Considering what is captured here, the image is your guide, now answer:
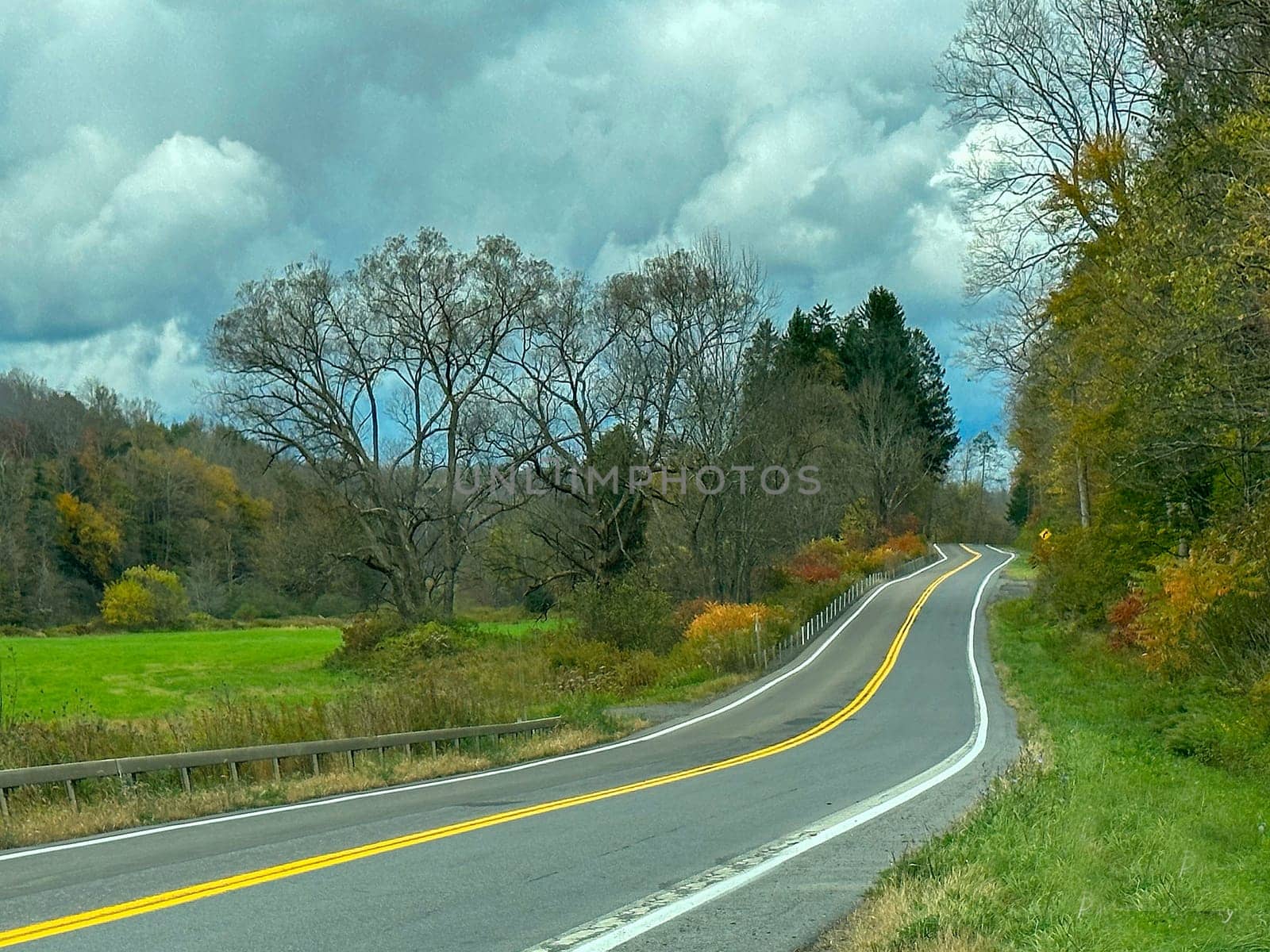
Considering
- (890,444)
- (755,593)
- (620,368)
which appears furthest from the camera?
(890,444)

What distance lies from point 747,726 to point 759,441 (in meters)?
29.0

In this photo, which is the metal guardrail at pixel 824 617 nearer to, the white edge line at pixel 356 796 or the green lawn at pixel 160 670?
the white edge line at pixel 356 796

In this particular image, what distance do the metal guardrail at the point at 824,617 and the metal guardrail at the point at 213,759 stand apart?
73.9 ft

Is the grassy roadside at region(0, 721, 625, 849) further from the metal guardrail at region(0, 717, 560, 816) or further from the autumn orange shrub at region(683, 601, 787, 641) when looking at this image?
the autumn orange shrub at region(683, 601, 787, 641)

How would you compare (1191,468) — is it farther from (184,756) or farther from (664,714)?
(184,756)

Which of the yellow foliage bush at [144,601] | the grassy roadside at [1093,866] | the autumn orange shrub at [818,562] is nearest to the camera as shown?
the grassy roadside at [1093,866]

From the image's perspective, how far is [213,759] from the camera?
552 inches

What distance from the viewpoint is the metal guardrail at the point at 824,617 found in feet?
136

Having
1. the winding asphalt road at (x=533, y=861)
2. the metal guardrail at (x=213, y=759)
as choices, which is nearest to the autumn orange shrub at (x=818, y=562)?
the winding asphalt road at (x=533, y=861)

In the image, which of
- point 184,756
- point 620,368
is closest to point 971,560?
point 620,368

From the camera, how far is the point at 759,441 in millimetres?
52906

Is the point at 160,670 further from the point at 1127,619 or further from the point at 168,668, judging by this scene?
the point at 1127,619

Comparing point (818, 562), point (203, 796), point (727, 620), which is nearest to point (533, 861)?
point (203, 796)

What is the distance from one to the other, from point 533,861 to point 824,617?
4478cm
